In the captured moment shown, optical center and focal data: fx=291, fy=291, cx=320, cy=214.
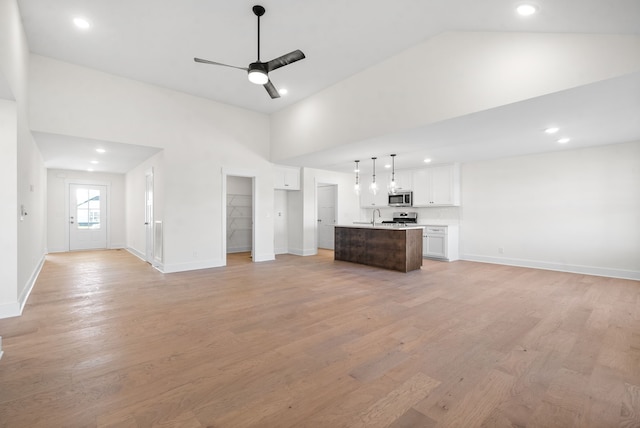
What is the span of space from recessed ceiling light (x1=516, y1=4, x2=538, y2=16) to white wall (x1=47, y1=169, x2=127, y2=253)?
11.0 m

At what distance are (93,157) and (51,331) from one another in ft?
16.7

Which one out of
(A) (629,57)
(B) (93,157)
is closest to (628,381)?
(A) (629,57)

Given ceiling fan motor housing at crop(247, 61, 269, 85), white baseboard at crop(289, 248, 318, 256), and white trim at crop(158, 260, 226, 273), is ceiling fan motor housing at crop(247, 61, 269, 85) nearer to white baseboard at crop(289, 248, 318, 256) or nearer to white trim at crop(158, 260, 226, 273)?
white trim at crop(158, 260, 226, 273)

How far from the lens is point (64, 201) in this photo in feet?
28.7

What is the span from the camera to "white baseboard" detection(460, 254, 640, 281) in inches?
207

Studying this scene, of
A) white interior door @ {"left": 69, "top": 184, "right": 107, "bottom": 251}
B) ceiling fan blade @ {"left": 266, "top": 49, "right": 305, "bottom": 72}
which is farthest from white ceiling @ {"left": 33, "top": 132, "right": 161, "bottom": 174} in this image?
ceiling fan blade @ {"left": 266, "top": 49, "right": 305, "bottom": 72}

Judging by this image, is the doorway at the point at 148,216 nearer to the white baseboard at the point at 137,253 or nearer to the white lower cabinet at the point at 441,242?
the white baseboard at the point at 137,253

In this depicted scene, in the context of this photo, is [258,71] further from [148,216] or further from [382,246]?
[148,216]

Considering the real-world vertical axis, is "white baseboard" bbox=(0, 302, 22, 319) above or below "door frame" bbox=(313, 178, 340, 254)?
below

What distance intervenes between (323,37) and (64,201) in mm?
9315

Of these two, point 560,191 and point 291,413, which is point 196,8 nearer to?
point 291,413

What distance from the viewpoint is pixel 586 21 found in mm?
2748

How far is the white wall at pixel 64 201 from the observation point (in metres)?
8.58

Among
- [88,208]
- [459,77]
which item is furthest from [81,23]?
[88,208]
